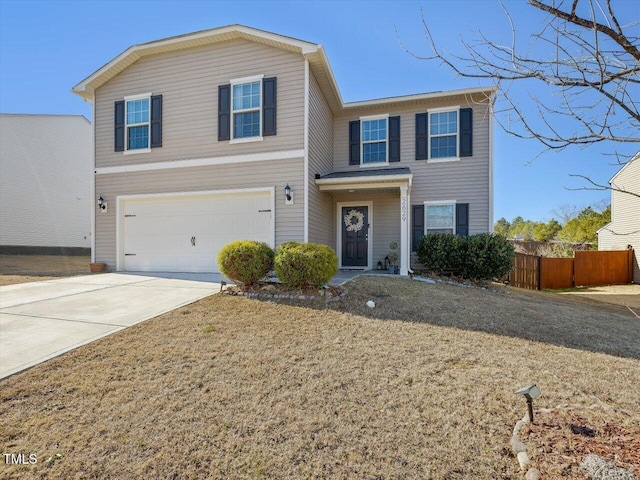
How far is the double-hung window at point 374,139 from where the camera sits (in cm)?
1049

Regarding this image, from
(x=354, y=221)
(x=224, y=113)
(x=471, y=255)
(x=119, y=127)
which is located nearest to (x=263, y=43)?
(x=224, y=113)

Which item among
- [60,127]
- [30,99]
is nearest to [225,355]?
[60,127]

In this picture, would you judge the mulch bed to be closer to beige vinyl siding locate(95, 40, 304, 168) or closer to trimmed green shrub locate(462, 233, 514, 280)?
trimmed green shrub locate(462, 233, 514, 280)

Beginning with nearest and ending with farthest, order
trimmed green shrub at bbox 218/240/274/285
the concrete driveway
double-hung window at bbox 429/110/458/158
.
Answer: the concrete driveway
trimmed green shrub at bbox 218/240/274/285
double-hung window at bbox 429/110/458/158

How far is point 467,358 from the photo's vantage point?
11.7 ft

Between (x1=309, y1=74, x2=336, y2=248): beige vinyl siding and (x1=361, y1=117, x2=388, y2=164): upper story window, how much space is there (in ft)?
3.72

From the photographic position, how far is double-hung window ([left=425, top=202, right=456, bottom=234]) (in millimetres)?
9953

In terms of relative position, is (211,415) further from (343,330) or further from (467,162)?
(467,162)

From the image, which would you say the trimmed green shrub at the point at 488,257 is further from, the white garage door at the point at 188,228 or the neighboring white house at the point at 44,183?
the neighboring white house at the point at 44,183

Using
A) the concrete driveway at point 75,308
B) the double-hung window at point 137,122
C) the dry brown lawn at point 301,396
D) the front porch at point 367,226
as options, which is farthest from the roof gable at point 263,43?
the dry brown lawn at point 301,396

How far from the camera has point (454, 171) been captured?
9930 mm

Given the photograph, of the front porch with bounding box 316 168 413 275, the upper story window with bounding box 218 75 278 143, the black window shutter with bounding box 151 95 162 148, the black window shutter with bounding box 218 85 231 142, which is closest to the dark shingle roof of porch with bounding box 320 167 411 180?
the front porch with bounding box 316 168 413 275

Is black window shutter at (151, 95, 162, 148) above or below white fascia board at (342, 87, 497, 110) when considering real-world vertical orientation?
below

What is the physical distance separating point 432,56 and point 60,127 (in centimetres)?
2054
